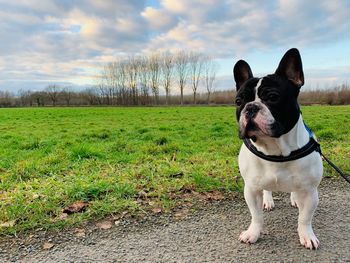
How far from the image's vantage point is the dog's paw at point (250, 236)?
9.34ft

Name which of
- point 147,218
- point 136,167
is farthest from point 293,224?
point 136,167

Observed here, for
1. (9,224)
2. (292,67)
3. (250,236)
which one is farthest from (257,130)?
(9,224)

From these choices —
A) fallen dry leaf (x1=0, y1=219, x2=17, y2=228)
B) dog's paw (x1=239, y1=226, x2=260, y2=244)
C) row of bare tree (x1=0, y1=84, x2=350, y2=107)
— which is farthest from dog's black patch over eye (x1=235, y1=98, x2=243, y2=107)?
row of bare tree (x1=0, y1=84, x2=350, y2=107)

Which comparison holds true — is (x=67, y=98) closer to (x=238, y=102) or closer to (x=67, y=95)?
(x=67, y=95)

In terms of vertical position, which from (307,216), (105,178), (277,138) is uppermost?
(277,138)

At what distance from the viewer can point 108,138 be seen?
1004 cm

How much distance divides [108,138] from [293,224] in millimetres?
7636

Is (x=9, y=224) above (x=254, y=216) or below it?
below

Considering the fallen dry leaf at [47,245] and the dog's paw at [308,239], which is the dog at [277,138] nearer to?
the dog's paw at [308,239]

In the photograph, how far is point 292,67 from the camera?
2672 mm

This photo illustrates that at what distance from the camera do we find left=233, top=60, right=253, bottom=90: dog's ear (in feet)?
9.50

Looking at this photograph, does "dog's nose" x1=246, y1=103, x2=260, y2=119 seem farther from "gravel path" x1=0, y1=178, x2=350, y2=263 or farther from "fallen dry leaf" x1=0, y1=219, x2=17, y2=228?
"fallen dry leaf" x1=0, y1=219, x2=17, y2=228

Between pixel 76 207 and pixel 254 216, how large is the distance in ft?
6.53

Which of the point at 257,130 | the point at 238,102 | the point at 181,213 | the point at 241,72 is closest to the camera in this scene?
the point at 257,130
